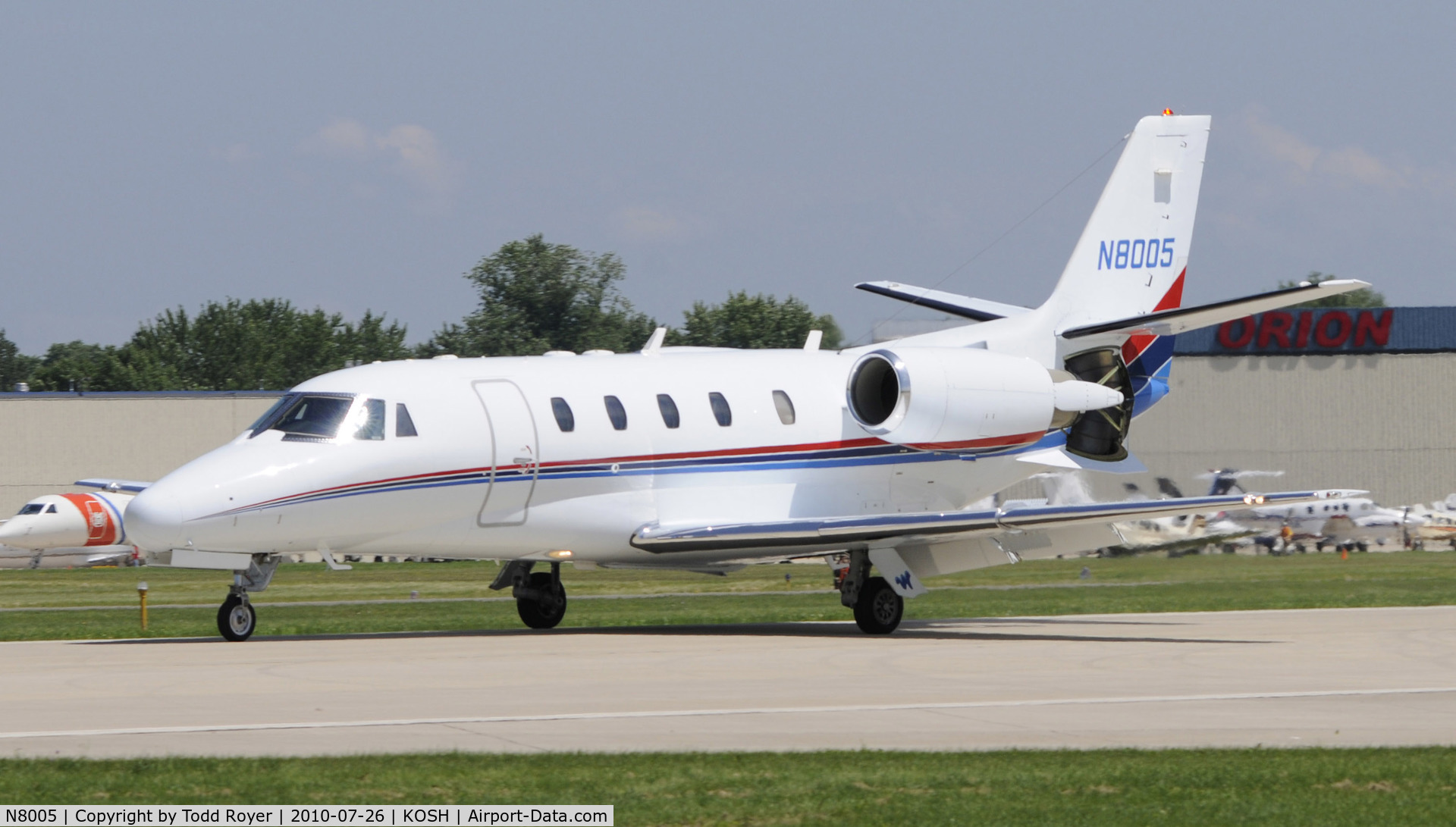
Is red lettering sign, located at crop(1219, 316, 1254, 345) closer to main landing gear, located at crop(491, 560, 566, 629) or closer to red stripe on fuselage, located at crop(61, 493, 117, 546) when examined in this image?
red stripe on fuselage, located at crop(61, 493, 117, 546)

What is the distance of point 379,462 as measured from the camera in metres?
20.9

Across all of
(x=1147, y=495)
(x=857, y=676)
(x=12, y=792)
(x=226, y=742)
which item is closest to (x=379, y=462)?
(x=857, y=676)

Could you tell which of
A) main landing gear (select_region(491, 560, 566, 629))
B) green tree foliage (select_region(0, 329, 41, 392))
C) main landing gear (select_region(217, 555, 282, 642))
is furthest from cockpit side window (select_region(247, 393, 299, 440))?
green tree foliage (select_region(0, 329, 41, 392))

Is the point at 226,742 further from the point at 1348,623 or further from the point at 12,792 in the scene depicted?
the point at 1348,623

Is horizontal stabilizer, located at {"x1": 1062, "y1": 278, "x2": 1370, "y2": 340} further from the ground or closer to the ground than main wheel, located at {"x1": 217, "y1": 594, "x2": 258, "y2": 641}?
further from the ground

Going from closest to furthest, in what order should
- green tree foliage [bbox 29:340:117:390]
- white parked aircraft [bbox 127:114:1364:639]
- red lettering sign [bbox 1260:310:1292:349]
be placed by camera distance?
white parked aircraft [bbox 127:114:1364:639] → red lettering sign [bbox 1260:310:1292:349] → green tree foliage [bbox 29:340:117:390]

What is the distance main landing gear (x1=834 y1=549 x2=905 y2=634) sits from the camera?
2353cm

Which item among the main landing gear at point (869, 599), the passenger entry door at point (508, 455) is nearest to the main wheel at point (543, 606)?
the passenger entry door at point (508, 455)

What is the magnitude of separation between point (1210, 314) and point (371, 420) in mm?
10970

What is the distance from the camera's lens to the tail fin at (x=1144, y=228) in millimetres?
27062

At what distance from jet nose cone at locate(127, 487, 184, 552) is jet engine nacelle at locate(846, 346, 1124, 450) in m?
9.31

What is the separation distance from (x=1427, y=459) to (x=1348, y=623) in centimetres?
4332

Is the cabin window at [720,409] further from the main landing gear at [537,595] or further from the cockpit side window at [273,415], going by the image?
the cockpit side window at [273,415]

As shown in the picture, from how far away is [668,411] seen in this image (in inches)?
919
